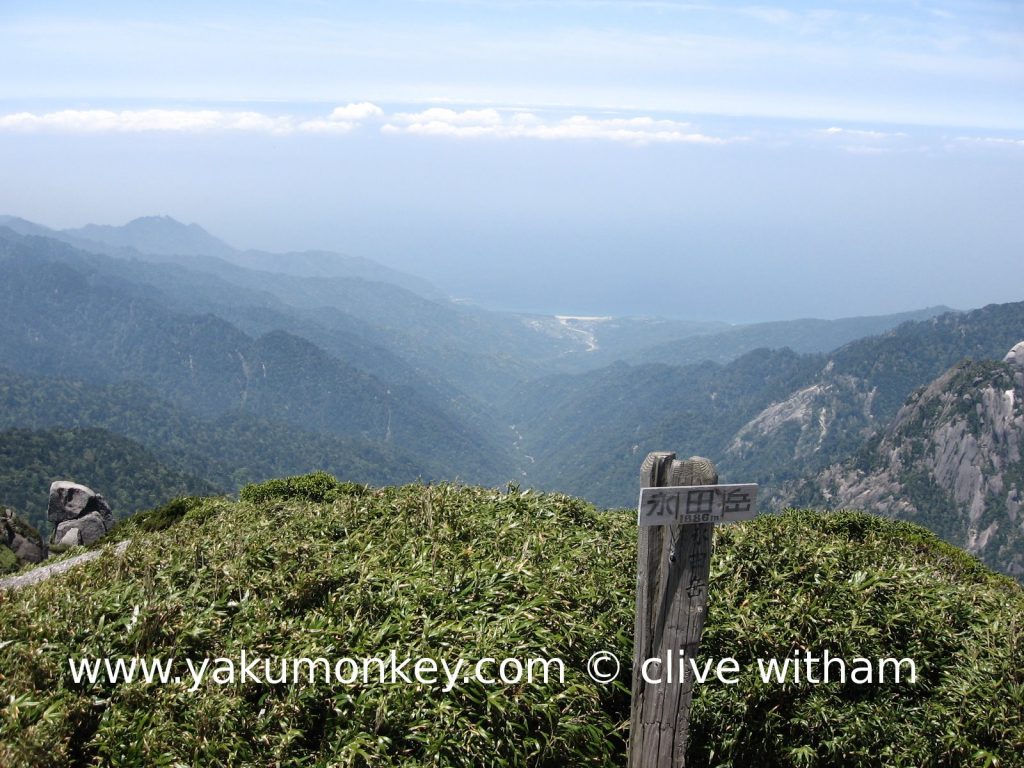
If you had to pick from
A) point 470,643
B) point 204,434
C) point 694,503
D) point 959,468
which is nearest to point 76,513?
point 470,643

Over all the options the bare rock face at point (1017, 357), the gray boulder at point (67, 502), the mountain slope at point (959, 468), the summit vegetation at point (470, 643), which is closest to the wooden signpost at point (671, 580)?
the summit vegetation at point (470, 643)

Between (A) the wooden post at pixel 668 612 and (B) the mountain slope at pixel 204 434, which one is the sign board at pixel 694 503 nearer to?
(A) the wooden post at pixel 668 612

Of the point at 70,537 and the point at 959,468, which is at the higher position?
the point at 70,537

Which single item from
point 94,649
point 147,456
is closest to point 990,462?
point 94,649

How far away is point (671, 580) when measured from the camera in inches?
241

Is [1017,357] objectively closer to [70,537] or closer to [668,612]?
[70,537]

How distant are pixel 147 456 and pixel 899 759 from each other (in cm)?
13197

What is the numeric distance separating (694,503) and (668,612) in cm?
104

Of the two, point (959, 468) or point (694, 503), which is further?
point (959, 468)

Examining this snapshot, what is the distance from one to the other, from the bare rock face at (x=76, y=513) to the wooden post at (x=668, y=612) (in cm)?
3040

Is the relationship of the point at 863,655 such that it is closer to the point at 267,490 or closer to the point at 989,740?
the point at 989,740

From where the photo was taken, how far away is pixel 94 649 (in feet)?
23.0

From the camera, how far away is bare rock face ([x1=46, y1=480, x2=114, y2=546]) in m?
30.8

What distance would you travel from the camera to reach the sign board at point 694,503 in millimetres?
5680
